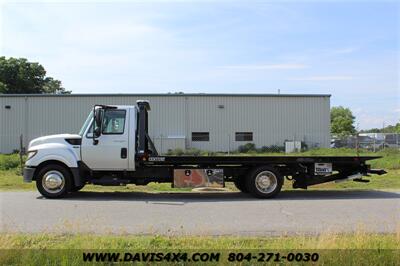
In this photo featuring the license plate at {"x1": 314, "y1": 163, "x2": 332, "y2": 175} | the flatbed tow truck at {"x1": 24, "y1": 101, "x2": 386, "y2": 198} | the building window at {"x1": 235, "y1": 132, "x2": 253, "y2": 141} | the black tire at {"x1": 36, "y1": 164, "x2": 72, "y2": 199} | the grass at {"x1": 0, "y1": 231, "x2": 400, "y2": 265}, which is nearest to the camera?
the grass at {"x1": 0, "y1": 231, "x2": 400, "y2": 265}

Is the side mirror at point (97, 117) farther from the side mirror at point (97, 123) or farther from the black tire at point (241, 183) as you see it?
the black tire at point (241, 183)

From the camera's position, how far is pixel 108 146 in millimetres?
13250

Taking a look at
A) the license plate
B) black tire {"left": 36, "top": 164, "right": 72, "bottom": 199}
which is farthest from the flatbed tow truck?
the license plate

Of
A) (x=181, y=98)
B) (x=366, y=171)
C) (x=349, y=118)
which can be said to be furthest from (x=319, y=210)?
(x=349, y=118)

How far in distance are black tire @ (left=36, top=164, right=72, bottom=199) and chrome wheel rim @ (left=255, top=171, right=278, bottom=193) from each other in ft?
16.5

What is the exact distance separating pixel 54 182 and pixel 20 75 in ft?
220

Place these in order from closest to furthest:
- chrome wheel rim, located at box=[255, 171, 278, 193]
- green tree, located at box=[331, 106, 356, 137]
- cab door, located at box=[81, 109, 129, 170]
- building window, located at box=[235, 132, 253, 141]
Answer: cab door, located at box=[81, 109, 129, 170]
chrome wheel rim, located at box=[255, 171, 278, 193]
building window, located at box=[235, 132, 253, 141]
green tree, located at box=[331, 106, 356, 137]

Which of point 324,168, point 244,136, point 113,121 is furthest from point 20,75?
point 324,168

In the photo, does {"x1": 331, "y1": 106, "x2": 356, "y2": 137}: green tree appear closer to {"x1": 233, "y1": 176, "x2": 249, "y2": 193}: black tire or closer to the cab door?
{"x1": 233, "y1": 176, "x2": 249, "y2": 193}: black tire

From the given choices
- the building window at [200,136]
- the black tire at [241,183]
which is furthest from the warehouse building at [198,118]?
the black tire at [241,183]

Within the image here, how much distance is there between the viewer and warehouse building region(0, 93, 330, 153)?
44031mm

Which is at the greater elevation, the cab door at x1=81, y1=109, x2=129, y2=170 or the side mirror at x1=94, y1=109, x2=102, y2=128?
the side mirror at x1=94, y1=109, x2=102, y2=128

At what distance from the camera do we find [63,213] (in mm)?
10469

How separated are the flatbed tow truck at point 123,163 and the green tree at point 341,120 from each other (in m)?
95.5
